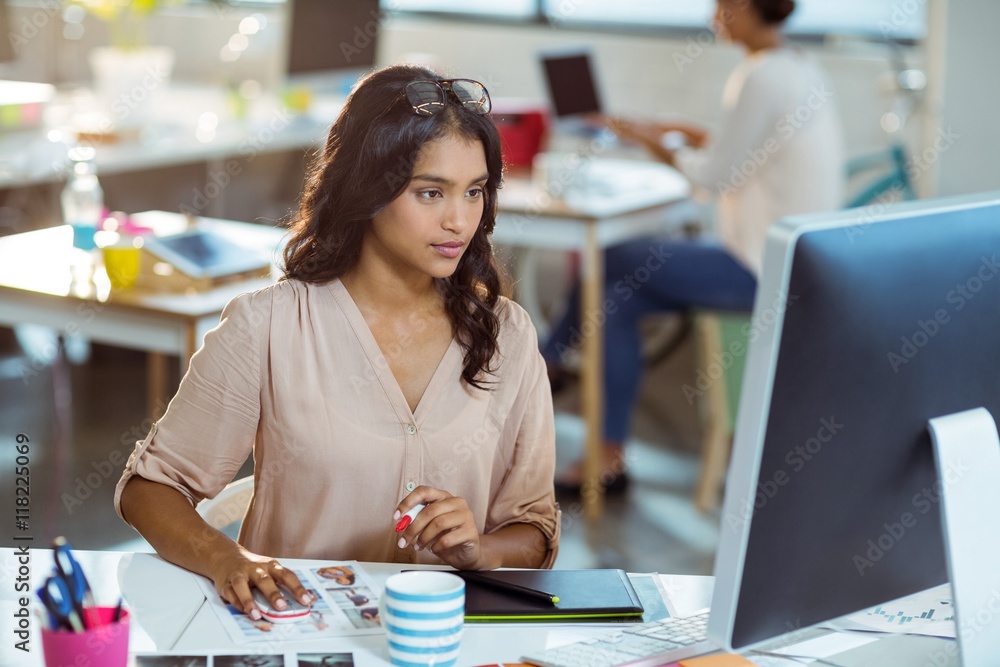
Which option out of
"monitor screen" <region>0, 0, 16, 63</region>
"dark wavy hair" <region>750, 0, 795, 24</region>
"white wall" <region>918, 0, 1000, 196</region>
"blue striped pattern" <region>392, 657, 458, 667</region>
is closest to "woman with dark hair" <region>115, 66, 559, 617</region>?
"blue striped pattern" <region>392, 657, 458, 667</region>

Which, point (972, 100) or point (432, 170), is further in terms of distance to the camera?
point (972, 100)

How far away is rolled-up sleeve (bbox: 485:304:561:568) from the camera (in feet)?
4.96

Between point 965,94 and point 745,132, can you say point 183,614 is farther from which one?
point 965,94

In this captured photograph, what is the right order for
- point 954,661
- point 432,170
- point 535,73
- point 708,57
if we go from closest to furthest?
point 954,661
point 432,170
point 708,57
point 535,73

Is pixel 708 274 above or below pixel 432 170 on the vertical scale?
below

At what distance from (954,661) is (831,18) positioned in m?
3.74

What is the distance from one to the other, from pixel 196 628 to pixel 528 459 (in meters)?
0.50

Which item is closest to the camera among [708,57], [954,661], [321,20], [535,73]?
[954,661]

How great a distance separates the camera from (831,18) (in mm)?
4539

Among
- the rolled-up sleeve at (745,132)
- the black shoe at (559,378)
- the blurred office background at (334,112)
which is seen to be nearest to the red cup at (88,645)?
the blurred office background at (334,112)

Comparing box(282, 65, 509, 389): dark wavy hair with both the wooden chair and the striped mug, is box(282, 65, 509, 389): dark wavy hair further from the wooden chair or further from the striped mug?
the wooden chair

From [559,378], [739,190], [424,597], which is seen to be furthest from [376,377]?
[559,378]

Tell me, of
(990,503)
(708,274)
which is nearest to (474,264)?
(990,503)

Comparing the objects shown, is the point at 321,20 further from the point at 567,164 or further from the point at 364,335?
the point at 364,335
